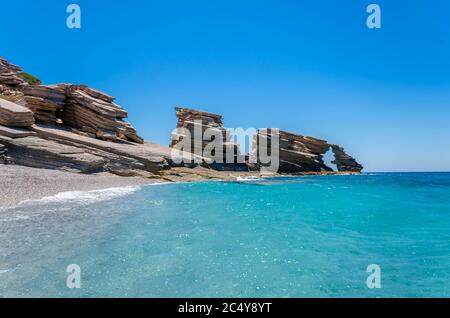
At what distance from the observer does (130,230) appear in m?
11.9

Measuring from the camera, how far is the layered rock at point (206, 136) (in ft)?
198

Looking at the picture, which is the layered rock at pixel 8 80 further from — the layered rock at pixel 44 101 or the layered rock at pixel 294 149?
the layered rock at pixel 294 149

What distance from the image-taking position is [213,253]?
9.28m

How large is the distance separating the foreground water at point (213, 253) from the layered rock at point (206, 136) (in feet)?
142

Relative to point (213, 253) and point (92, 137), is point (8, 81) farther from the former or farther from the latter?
point (213, 253)

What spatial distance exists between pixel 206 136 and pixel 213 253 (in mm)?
53283

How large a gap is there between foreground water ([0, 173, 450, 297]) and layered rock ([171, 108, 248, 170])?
43.4 metres

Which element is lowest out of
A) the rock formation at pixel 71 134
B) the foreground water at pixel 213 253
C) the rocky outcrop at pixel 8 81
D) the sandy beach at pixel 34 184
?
the foreground water at pixel 213 253

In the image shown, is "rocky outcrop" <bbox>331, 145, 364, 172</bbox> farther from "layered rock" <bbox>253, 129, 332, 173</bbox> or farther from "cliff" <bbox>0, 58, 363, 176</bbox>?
Answer: "cliff" <bbox>0, 58, 363, 176</bbox>

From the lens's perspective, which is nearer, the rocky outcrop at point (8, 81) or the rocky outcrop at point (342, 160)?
the rocky outcrop at point (8, 81)

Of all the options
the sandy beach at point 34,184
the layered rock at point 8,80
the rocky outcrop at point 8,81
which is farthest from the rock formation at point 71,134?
the layered rock at point 8,80

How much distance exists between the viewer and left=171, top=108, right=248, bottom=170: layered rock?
198ft

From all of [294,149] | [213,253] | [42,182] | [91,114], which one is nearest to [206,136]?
[91,114]
